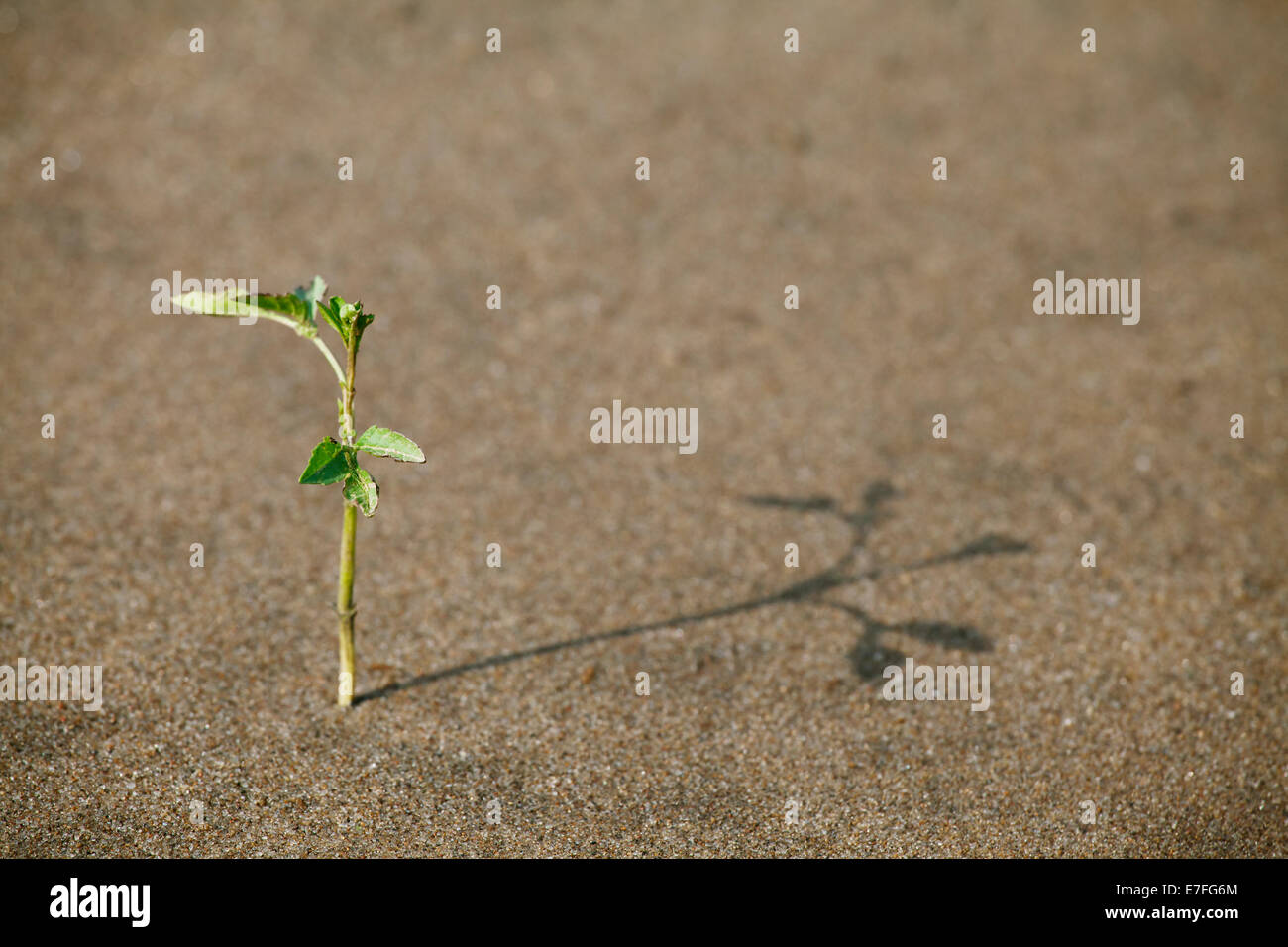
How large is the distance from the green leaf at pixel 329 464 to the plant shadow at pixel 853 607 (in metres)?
1.09

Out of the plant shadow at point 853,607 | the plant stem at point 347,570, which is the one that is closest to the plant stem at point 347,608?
the plant stem at point 347,570

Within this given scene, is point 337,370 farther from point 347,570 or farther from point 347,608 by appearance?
point 347,608

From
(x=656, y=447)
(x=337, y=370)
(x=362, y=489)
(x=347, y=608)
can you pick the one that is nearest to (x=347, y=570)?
(x=347, y=608)

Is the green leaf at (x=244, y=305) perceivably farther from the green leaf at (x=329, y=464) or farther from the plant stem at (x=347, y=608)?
the plant stem at (x=347, y=608)

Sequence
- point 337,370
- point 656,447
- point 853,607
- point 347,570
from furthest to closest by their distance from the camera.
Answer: point 656,447
point 853,607
point 347,570
point 337,370

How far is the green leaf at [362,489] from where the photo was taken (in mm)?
2664

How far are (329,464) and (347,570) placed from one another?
55cm

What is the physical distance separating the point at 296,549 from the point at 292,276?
1879 millimetres

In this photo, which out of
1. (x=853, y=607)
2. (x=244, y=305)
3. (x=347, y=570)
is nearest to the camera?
(x=244, y=305)

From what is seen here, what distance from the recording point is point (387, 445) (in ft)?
8.82

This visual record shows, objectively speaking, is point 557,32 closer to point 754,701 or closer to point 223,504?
point 223,504

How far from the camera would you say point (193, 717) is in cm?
A: 330
